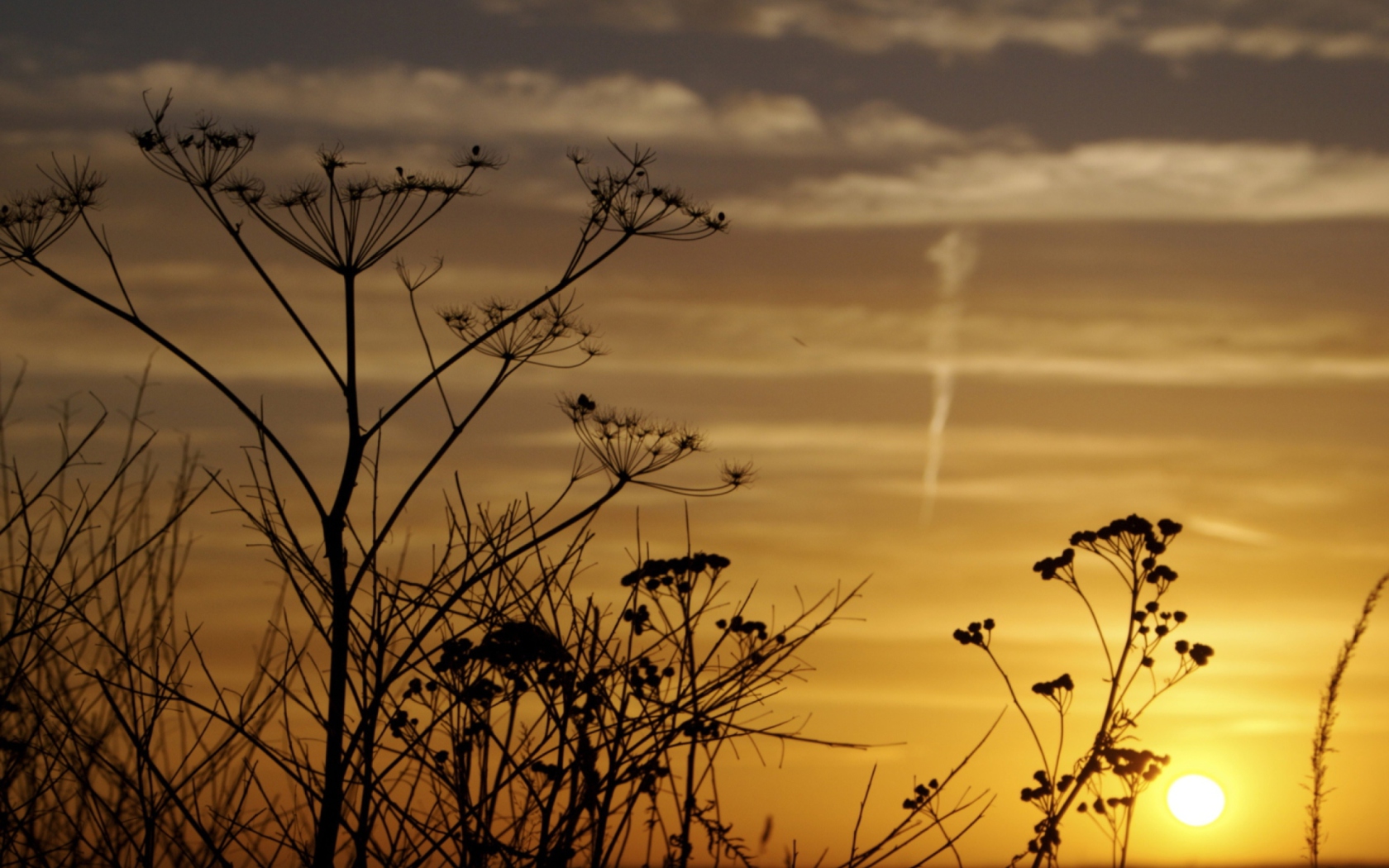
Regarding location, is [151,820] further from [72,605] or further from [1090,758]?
[1090,758]

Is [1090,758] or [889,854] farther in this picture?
[1090,758]

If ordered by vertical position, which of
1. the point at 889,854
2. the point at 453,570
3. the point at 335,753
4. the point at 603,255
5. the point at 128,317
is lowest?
the point at 889,854

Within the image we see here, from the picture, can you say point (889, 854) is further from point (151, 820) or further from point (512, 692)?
point (151, 820)

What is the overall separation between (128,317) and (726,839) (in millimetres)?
3610

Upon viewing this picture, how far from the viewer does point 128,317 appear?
5.96 m

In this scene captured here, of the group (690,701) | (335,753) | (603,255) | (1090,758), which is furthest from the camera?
(1090,758)

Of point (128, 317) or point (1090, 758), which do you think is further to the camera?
point (1090, 758)

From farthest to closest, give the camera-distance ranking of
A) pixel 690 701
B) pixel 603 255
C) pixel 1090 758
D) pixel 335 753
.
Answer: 1. pixel 1090 758
2. pixel 603 255
3. pixel 690 701
4. pixel 335 753

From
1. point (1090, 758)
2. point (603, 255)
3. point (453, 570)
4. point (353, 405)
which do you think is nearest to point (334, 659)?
point (453, 570)

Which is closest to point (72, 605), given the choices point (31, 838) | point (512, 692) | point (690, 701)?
point (31, 838)

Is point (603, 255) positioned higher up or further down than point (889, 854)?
higher up

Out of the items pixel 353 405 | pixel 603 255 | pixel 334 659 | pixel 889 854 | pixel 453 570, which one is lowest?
pixel 889 854

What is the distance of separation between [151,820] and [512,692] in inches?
59.9

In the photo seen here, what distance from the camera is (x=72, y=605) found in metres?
5.77
